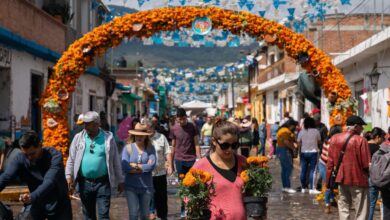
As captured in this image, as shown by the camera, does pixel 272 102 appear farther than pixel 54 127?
Yes

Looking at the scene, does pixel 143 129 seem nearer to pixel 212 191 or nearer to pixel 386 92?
pixel 212 191

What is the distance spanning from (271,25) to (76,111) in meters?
11.9

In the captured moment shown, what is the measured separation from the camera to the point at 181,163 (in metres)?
11.9

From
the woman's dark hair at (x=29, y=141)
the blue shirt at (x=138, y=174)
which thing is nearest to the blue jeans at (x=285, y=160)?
the blue shirt at (x=138, y=174)

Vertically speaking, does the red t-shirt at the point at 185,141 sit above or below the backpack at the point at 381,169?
above

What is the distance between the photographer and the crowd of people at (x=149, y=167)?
5367mm

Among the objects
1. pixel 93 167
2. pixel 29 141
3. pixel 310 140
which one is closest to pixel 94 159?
pixel 93 167

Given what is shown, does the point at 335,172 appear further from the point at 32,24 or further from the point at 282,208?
the point at 32,24

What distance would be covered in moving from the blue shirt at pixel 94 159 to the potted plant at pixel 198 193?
2.79m

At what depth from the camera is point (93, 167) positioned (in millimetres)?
7836

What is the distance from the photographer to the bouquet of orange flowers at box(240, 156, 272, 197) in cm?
542

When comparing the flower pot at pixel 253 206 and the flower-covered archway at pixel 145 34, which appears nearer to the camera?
the flower pot at pixel 253 206

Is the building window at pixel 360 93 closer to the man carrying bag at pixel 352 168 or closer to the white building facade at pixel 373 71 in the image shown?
the white building facade at pixel 373 71

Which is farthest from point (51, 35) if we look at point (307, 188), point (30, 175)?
point (30, 175)
